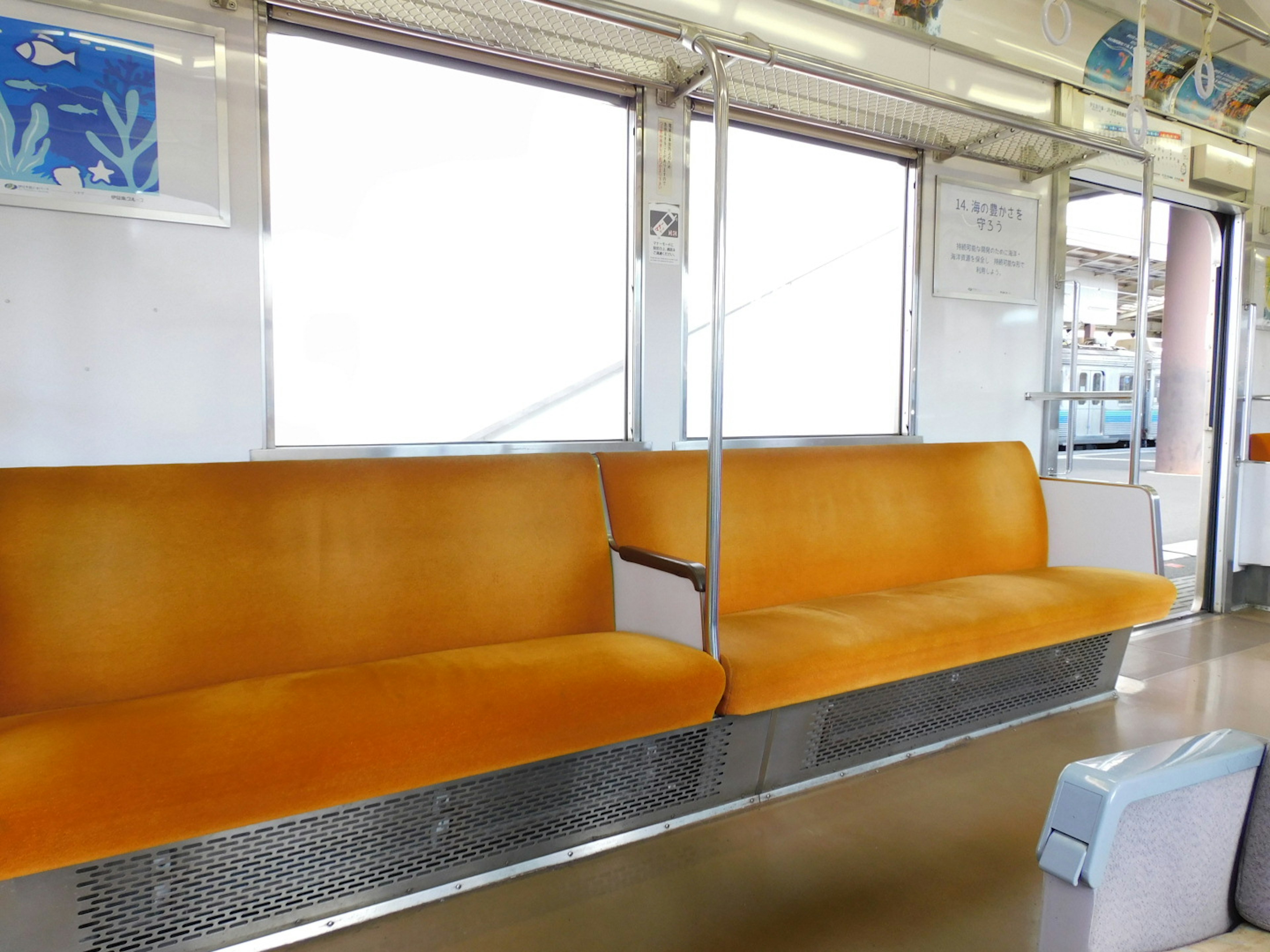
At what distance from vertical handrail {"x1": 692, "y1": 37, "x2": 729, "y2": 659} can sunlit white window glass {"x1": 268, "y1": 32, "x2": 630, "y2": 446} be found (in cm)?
106

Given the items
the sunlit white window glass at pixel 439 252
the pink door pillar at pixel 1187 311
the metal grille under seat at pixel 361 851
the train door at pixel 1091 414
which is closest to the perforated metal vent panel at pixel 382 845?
the metal grille under seat at pixel 361 851

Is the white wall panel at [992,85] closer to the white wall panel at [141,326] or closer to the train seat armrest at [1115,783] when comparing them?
the white wall panel at [141,326]

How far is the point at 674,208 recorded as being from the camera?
124 inches

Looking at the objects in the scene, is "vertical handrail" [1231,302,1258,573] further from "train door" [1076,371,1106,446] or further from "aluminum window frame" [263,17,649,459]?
"train door" [1076,371,1106,446]

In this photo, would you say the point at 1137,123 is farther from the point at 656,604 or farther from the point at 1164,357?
the point at 1164,357

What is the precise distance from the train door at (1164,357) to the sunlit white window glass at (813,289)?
1.07m

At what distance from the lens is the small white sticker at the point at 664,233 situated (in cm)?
312

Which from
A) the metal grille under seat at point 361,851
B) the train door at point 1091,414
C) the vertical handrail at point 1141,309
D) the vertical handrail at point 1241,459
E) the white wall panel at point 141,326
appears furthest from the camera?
the train door at point 1091,414

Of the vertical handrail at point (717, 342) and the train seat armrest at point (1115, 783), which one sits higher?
the vertical handrail at point (717, 342)

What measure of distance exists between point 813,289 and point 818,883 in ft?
9.26

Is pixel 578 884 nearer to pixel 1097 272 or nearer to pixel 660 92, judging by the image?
pixel 660 92

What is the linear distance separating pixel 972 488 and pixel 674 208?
1.64 m

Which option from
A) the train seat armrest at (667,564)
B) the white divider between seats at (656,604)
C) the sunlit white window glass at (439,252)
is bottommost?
the white divider between seats at (656,604)

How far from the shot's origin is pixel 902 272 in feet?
12.9
